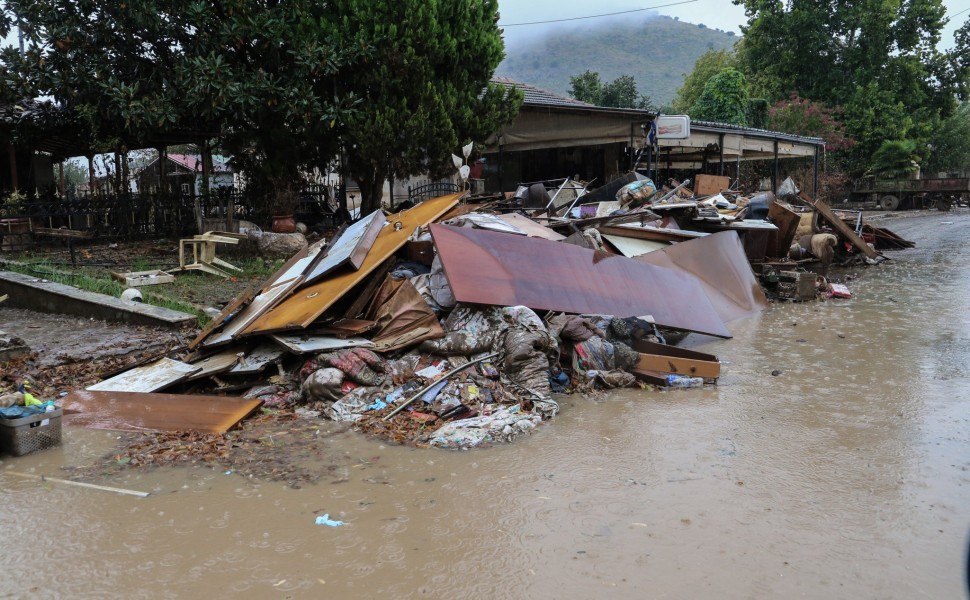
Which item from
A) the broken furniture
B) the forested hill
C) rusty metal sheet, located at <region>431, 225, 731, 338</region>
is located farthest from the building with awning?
the forested hill

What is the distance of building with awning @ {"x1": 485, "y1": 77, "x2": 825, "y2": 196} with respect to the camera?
14172 mm

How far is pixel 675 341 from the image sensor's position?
729 centimetres

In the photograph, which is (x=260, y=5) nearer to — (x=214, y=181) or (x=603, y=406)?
(x=214, y=181)

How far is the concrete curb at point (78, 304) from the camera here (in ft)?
23.5

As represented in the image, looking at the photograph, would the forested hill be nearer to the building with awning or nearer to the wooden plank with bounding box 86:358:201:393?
the building with awning

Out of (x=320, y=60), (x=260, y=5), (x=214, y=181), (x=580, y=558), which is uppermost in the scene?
(x=260, y=5)

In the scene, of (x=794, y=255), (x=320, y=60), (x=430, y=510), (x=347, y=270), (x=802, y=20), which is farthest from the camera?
(x=802, y=20)

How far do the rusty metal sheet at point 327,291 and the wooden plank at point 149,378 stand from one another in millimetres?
579

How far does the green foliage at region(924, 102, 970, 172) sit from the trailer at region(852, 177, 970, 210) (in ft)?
19.4

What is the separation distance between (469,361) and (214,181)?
38.7 feet

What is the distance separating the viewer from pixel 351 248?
6.60m

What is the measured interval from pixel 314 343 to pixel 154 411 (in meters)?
1.21

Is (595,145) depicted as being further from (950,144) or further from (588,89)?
(950,144)

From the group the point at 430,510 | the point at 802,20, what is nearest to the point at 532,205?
the point at 430,510
